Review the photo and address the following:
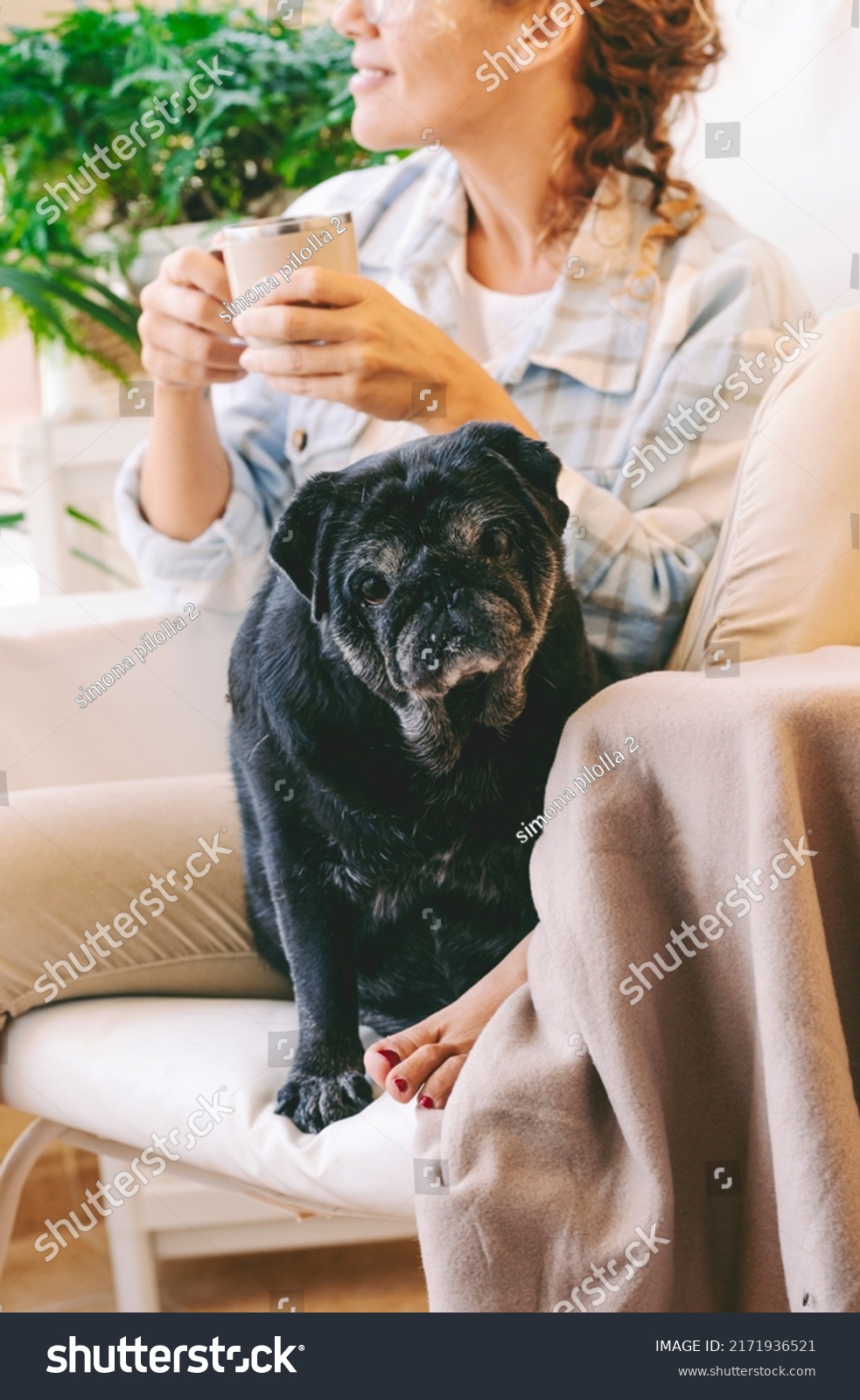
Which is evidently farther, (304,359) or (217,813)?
(217,813)

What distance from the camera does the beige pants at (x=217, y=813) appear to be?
0.73 metres

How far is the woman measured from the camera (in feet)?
2.64

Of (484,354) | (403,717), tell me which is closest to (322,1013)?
(403,717)

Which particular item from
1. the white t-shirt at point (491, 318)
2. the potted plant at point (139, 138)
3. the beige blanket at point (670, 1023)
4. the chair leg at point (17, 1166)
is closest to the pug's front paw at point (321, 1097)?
the beige blanket at point (670, 1023)

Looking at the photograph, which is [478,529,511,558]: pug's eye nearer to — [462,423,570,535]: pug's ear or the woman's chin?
[462,423,570,535]: pug's ear

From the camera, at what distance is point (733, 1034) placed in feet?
1.91

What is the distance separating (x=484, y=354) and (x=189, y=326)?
0.24 meters

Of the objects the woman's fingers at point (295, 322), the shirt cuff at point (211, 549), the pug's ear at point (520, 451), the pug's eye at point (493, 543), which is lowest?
the pug's eye at point (493, 543)

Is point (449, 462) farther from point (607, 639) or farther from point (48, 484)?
point (48, 484)

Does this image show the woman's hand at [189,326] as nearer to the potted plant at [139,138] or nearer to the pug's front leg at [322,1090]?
the potted plant at [139,138]

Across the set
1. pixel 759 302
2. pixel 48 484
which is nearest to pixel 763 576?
pixel 759 302

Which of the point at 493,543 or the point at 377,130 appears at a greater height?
the point at 377,130

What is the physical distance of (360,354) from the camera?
2.47ft

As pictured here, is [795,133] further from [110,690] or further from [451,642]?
[110,690]
